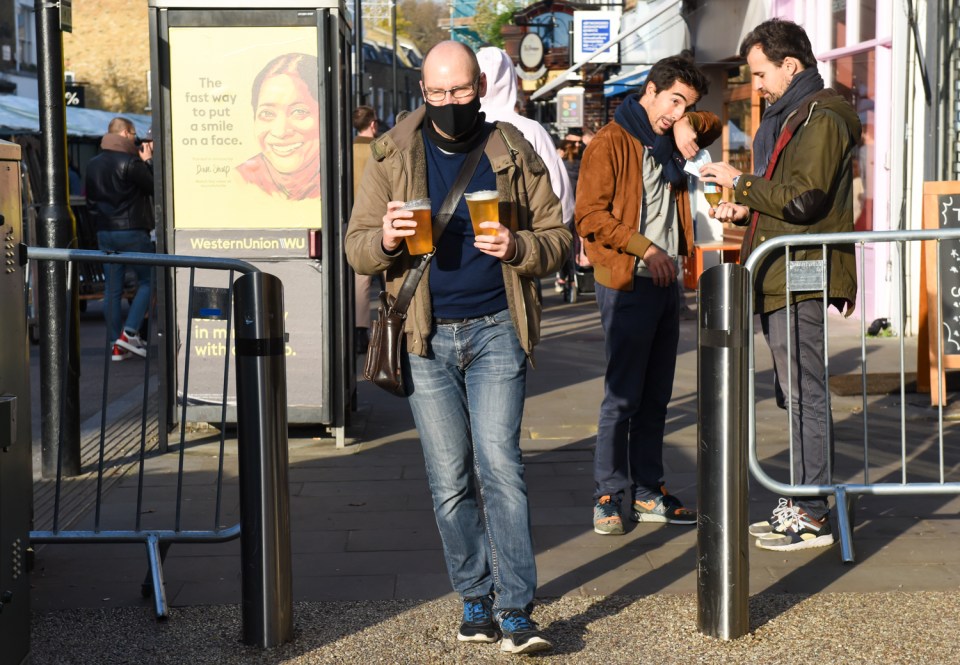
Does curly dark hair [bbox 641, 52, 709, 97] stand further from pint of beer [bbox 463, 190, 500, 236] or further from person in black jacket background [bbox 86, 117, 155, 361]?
person in black jacket background [bbox 86, 117, 155, 361]

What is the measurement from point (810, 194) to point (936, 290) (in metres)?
3.17

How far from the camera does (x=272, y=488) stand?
4168mm

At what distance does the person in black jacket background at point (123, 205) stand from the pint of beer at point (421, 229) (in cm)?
827

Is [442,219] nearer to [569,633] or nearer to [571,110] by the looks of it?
[569,633]

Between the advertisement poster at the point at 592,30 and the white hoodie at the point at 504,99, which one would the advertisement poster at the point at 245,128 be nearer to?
the white hoodie at the point at 504,99

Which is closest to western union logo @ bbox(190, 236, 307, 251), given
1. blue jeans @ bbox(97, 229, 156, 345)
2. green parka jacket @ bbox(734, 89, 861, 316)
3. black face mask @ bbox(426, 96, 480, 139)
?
green parka jacket @ bbox(734, 89, 861, 316)

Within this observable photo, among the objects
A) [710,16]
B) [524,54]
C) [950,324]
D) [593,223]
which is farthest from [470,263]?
[524,54]

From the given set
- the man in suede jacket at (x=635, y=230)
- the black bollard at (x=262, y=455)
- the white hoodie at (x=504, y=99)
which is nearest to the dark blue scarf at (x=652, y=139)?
the man in suede jacket at (x=635, y=230)

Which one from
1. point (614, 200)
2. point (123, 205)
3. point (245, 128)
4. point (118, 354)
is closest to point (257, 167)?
point (245, 128)

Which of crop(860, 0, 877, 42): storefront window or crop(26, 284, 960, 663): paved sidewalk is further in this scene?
crop(860, 0, 877, 42): storefront window

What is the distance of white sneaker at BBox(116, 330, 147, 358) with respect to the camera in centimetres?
1148

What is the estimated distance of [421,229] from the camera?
374 centimetres

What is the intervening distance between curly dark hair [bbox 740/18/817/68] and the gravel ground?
2.16m

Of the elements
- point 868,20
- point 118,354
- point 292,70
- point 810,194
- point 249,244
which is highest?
point 868,20
